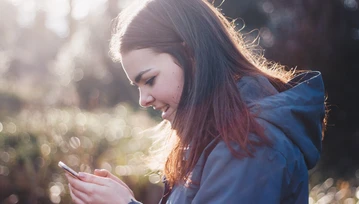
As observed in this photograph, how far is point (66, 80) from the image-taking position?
51.9 feet

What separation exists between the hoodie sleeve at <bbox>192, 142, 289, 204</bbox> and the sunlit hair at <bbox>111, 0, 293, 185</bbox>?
13cm

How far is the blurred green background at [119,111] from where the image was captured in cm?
454

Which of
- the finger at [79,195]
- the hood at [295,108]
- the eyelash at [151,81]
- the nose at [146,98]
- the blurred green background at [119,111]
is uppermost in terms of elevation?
the hood at [295,108]

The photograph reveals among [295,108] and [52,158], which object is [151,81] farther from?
[52,158]

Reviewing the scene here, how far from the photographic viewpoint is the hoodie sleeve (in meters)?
1.47

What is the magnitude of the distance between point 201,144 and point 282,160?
333mm

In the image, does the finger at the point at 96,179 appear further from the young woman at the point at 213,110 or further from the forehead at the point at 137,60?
the forehead at the point at 137,60

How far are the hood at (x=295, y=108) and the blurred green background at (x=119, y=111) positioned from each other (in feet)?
5.48

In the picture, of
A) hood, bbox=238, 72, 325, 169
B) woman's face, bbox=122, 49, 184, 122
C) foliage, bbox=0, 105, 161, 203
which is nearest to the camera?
hood, bbox=238, 72, 325, 169

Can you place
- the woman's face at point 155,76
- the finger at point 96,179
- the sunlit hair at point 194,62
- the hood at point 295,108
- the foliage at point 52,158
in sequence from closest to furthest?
the hood at point 295,108, the sunlit hair at point 194,62, the woman's face at point 155,76, the finger at point 96,179, the foliage at point 52,158

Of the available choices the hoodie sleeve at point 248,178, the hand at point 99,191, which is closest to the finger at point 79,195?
the hand at point 99,191

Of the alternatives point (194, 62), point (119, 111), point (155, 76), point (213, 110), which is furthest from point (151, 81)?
point (119, 111)

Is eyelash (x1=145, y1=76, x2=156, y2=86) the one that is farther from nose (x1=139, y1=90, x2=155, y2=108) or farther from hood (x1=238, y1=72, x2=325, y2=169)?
hood (x1=238, y1=72, x2=325, y2=169)

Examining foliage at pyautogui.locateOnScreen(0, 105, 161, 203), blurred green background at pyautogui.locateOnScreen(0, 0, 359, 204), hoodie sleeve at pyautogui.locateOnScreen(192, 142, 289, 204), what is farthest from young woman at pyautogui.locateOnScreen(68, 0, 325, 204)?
foliage at pyautogui.locateOnScreen(0, 105, 161, 203)
